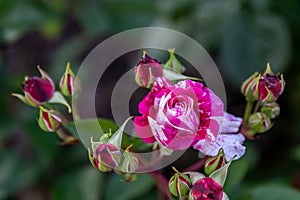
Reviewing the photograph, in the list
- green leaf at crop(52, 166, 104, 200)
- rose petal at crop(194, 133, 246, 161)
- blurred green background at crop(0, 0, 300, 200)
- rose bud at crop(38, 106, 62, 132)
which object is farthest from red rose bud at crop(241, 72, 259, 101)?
green leaf at crop(52, 166, 104, 200)

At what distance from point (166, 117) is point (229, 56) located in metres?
0.95

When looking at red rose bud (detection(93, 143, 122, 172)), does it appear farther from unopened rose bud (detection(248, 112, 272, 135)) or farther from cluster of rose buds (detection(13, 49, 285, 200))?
unopened rose bud (detection(248, 112, 272, 135))

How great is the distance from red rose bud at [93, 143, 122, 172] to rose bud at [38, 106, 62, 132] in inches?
5.8

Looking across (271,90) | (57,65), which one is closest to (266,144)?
(57,65)

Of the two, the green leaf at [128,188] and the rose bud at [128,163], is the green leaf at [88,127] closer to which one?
the rose bud at [128,163]

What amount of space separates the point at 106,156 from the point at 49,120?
17 centimetres

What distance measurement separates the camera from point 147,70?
0.98m

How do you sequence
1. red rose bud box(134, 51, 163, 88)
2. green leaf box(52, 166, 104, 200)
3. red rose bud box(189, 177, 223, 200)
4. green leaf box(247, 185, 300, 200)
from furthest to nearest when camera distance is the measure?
green leaf box(52, 166, 104, 200) < green leaf box(247, 185, 300, 200) < red rose bud box(134, 51, 163, 88) < red rose bud box(189, 177, 223, 200)

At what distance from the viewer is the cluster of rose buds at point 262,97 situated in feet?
3.21

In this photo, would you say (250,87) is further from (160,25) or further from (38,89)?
(160,25)

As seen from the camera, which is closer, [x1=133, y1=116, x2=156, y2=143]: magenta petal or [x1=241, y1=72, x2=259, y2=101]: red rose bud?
[x1=133, y1=116, x2=156, y2=143]: magenta petal

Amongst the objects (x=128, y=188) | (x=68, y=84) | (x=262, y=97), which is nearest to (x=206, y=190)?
(x=262, y=97)

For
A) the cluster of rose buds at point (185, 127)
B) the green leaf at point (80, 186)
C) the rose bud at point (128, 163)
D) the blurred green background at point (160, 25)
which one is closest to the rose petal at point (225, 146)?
the cluster of rose buds at point (185, 127)

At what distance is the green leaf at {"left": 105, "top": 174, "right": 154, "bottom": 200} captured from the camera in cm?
133
